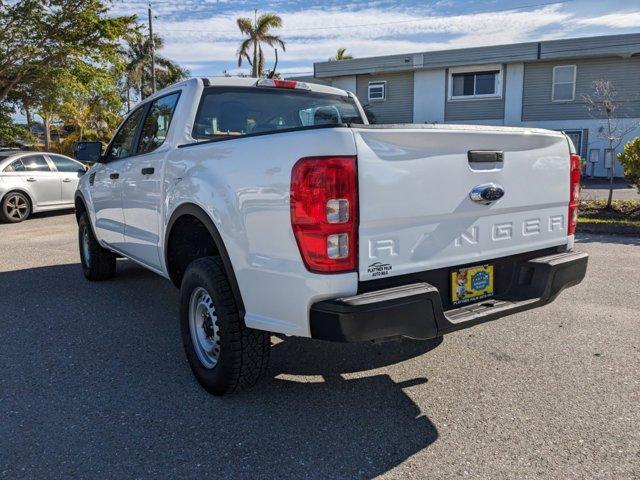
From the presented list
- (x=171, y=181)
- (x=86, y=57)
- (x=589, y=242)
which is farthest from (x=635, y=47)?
(x=171, y=181)

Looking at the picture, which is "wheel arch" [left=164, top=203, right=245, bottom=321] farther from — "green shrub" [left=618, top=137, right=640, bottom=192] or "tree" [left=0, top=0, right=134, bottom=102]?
"tree" [left=0, top=0, right=134, bottom=102]

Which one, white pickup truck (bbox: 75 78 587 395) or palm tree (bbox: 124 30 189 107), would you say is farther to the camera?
palm tree (bbox: 124 30 189 107)

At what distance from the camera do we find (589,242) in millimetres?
8531

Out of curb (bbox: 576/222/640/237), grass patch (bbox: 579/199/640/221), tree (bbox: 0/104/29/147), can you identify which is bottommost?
curb (bbox: 576/222/640/237)

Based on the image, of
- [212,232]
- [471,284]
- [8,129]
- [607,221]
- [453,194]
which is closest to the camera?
[453,194]

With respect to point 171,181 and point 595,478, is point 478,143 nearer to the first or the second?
point 595,478

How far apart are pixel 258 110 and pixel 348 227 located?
84.2 inches

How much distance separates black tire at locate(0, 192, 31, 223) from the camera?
11.8 metres

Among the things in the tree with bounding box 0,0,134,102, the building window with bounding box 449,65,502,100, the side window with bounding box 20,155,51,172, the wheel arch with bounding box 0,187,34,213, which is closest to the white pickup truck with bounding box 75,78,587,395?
→ the wheel arch with bounding box 0,187,34,213

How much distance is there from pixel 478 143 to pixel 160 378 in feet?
8.22

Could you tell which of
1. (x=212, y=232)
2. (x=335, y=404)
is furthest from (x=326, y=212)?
(x=335, y=404)

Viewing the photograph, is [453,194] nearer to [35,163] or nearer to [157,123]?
[157,123]

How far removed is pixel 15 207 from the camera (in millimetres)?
12031

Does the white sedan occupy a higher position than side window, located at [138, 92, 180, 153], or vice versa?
side window, located at [138, 92, 180, 153]
